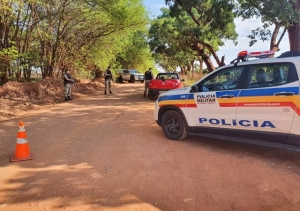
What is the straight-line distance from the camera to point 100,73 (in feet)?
83.6

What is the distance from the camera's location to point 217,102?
505 cm

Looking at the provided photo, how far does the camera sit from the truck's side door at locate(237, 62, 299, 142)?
163 inches

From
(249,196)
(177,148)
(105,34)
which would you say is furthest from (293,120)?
(105,34)

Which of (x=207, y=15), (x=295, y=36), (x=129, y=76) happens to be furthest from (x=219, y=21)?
(x=129, y=76)

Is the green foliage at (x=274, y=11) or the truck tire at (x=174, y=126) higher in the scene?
the green foliage at (x=274, y=11)

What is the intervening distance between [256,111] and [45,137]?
16.1 ft

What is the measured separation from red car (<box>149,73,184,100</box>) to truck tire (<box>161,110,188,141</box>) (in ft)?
21.5

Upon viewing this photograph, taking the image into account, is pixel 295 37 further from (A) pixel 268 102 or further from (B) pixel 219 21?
(A) pixel 268 102

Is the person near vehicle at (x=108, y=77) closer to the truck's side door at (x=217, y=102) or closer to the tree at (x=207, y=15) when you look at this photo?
the tree at (x=207, y=15)

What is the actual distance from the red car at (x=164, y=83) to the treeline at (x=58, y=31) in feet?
14.4

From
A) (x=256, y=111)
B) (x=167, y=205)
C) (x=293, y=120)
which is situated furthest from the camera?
(x=256, y=111)

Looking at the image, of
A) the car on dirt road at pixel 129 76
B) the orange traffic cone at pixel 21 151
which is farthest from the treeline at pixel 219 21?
the car on dirt road at pixel 129 76

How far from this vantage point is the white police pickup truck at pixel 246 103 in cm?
416

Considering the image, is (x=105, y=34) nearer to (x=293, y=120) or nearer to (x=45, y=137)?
(x=45, y=137)
